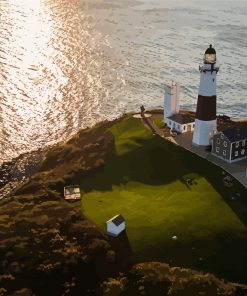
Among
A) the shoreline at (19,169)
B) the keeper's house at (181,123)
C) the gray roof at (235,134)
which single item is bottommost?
the shoreline at (19,169)

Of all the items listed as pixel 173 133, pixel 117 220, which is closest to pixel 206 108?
pixel 173 133

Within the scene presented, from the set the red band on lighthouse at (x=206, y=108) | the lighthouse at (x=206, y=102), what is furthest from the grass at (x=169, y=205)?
the red band on lighthouse at (x=206, y=108)

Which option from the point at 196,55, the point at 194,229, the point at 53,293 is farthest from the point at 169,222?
the point at 196,55

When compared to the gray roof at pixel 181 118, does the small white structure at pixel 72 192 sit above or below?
below

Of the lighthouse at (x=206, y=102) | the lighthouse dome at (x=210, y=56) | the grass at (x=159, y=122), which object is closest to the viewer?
the lighthouse dome at (x=210, y=56)

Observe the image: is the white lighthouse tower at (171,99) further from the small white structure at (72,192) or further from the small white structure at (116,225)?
the small white structure at (116,225)

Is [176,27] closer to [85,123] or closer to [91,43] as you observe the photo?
[91,43]

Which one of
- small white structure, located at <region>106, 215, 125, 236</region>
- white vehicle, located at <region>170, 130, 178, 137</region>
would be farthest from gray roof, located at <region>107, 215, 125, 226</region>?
white vehicle, located at <region>170, 130, 178, 137</region>
